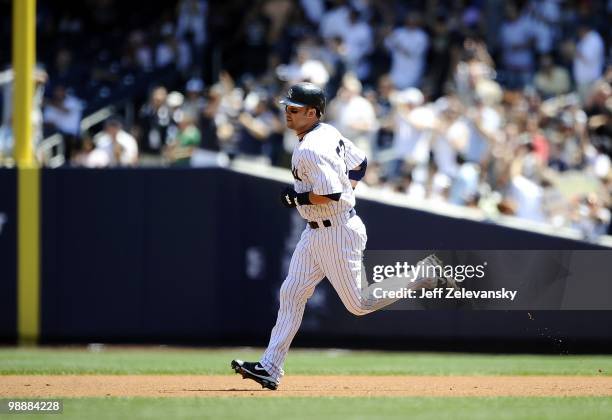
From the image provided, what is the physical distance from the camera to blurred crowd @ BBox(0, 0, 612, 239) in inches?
570

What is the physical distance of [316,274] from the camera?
845 centimetres

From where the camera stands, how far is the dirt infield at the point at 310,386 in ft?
27.8

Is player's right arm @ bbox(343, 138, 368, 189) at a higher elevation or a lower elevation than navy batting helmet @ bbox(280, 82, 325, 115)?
lower

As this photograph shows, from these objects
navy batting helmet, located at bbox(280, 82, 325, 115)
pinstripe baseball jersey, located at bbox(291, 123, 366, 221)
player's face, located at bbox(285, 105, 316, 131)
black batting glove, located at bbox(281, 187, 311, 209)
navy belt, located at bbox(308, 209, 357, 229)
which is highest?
navy batting helmet, located at bbox(280, 82, 325, 115)

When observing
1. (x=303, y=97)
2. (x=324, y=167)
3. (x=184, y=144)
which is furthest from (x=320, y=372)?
(x=184, y=144)

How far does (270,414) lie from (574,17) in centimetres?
1220

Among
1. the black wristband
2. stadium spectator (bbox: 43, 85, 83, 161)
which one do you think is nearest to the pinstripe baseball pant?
the black wristband

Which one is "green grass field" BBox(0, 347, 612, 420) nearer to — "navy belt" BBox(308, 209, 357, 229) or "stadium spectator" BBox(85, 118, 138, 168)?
"navy belt" BBox(308, 209, 357, 229)

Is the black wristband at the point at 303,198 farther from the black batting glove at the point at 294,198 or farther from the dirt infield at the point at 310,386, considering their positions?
the dirt infield at the point at 310,386

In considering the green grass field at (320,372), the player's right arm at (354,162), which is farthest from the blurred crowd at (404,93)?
the player's right arm at (354,162)

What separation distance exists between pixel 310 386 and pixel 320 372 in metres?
1.21

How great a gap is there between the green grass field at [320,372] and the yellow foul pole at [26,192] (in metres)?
0.54

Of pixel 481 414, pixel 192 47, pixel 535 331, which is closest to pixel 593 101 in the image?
pixel 535 331

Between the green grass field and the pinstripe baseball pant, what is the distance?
45 cm
